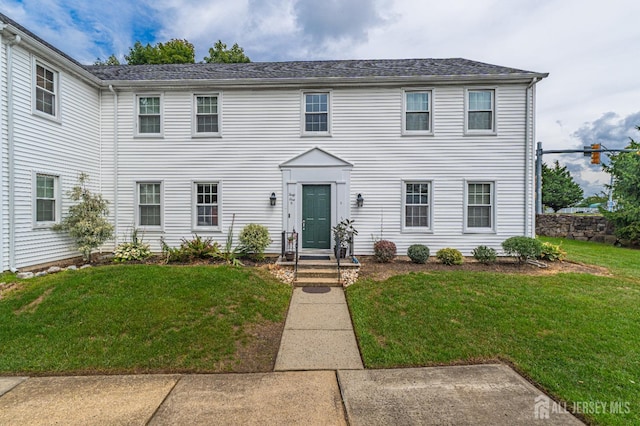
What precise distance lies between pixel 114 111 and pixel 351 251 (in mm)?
9118

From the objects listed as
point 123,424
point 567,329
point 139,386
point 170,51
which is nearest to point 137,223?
point 139,386

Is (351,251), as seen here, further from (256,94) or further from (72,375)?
(72,375)

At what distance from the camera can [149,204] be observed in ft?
32.1

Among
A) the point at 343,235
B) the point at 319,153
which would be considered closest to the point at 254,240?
the point at 343,235

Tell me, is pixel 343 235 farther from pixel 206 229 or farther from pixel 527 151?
pixel 527 151

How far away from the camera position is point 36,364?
360 centimetres

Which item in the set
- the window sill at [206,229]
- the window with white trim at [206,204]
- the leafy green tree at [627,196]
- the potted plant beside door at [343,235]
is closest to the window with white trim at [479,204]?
the potted plant beside door at [343,235]

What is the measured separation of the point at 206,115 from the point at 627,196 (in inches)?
716

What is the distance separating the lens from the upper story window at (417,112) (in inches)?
373

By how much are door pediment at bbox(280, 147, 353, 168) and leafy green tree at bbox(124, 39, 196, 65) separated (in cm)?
1590

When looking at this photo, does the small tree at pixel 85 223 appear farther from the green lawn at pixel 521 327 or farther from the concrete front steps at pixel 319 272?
the green lawn at pixel 521 327

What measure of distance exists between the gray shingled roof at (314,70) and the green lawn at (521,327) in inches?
257

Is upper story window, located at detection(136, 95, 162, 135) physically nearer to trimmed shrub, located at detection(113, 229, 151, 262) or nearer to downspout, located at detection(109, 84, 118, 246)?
downspout, located at detection(109, 84, 118, 246)

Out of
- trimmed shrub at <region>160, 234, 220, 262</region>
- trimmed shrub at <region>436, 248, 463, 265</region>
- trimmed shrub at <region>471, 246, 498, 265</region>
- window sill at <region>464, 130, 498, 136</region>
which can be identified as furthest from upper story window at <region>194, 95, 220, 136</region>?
trimmed shrub at <region>471, 246, 498, 265</region>
